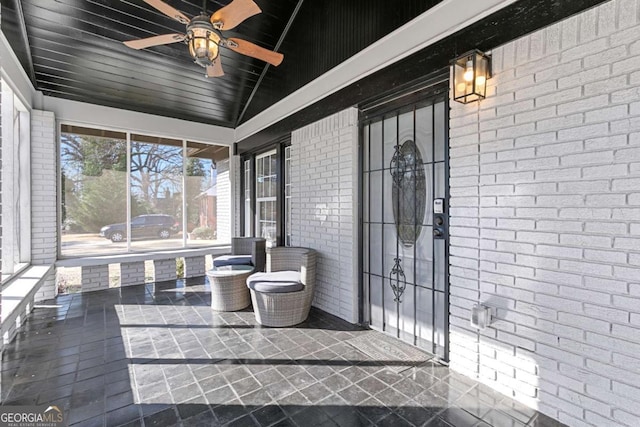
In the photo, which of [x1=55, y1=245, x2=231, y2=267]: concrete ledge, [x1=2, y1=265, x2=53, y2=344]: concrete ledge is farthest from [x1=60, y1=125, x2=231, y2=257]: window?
[x1=2, y1=265, x2=53, y2=344]: concrete ledge

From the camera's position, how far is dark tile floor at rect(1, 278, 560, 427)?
6.56ft

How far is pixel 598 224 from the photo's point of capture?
177cm

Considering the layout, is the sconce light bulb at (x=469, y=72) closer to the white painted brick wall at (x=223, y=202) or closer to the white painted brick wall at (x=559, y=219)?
the white painted brick wall at (x=559, y=219)

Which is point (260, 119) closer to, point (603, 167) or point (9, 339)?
point (9, 339)

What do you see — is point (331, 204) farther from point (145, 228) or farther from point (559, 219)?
point (145, 228)

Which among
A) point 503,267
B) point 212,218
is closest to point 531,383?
point 503,267

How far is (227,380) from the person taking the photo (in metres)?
2.41

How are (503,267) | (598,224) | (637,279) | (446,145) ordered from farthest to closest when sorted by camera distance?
(446,145) → (503,267) → (598,224) → (637,279)

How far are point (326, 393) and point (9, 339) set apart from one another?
11.1 ft

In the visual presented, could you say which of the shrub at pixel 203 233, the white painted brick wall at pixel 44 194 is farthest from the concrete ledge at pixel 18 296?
the shrub at pixel 203 233

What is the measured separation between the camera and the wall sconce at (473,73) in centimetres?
225

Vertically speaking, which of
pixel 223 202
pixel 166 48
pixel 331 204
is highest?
pixel 166 48

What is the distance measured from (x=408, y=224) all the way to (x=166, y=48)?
4442 millimetres

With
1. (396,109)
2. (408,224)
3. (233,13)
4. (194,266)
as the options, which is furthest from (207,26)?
(194,266)
